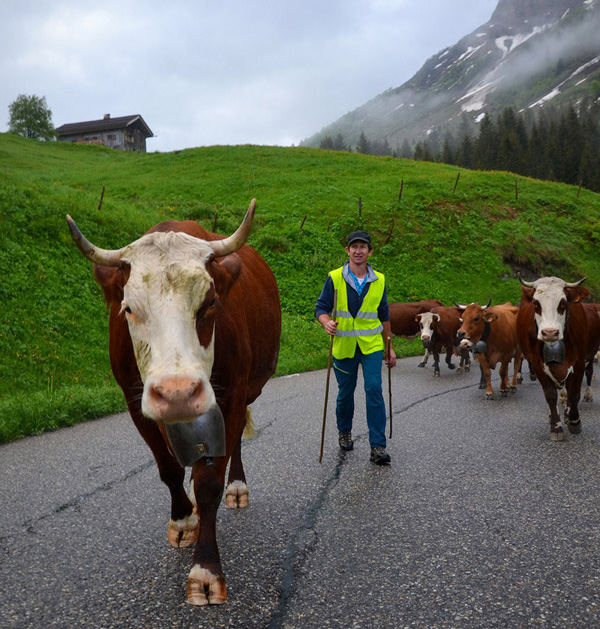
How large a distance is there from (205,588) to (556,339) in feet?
17.5

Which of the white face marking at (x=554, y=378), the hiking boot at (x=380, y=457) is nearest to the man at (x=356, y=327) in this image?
the hiking boot at (x=380, y=457)

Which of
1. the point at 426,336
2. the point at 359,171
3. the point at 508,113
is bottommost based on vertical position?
the point at 426,336

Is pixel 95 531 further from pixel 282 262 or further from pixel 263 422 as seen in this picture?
pixel 282 262

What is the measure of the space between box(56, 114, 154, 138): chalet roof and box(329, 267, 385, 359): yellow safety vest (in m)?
75.7

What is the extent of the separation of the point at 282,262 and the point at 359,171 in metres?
20.5

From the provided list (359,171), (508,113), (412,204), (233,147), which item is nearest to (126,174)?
(233,147)

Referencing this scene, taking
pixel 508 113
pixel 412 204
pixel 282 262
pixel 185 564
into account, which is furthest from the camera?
pixel 508 113

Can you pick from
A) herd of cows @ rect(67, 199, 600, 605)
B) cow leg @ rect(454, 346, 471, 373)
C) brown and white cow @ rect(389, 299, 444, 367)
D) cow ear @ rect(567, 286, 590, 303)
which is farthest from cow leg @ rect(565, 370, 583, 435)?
brown and white cow @ rect(389, 299, 444, 367)

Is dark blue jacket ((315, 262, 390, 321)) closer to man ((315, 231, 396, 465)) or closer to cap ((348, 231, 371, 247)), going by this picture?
man ((315, 231, 396, 465))

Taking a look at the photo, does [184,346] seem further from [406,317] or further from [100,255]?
[406,317]

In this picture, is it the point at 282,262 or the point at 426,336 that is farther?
the point at 282,262

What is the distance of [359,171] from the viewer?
133 feet

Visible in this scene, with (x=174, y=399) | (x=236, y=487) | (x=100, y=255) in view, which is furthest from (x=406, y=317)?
(x=174, y=399)

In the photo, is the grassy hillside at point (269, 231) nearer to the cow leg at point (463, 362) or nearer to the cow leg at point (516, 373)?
the cow leg at point (463, 362)
